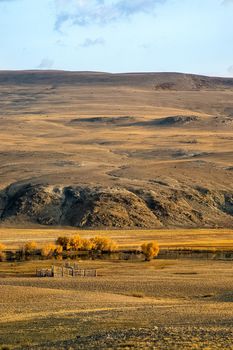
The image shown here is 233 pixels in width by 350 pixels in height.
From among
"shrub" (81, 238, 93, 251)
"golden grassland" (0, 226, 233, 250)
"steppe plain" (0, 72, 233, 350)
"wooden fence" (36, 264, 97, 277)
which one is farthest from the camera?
"golden grassland" (0, 226, 233, 250)

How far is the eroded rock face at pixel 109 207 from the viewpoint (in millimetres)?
89312

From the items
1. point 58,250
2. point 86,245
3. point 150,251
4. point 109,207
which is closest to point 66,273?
point 150,251

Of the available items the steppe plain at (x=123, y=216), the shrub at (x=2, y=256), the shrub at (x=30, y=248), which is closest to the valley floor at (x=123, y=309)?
the steppe plain at (x=123, y=216)

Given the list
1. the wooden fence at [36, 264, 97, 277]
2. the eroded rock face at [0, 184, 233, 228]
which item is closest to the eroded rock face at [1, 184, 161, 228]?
the eroded rock face at [0, 184, 233, 228]

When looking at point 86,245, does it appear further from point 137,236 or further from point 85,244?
point 137,236

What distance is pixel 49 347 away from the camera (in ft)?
67.9

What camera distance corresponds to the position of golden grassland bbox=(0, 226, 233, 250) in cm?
6962

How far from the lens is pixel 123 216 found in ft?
297

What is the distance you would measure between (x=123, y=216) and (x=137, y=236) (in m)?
12.6

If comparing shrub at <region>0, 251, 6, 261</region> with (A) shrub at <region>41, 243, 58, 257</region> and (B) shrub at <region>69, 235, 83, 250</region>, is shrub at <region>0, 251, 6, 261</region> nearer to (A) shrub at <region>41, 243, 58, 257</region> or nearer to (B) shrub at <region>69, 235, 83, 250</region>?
(A) shrub at <region>41, 243, 58, 257</region>

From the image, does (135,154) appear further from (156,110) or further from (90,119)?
(156,110)

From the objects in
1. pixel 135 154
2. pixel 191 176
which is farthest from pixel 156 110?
pixel 191 176

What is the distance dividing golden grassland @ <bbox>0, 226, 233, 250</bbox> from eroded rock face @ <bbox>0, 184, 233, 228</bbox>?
441 centimetres

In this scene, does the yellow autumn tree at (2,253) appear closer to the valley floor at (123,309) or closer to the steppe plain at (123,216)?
the steppe plain at (123,216)
